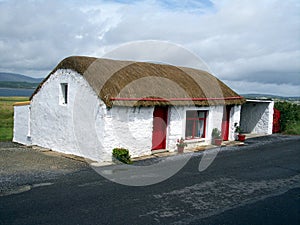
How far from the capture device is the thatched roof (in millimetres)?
14030

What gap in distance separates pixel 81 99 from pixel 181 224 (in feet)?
29.0

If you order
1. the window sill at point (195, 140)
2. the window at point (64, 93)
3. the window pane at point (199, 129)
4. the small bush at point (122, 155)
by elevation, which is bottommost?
Result: the small bush at point (122, 155)

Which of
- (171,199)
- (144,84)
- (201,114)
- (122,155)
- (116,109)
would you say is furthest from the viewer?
(201,114)

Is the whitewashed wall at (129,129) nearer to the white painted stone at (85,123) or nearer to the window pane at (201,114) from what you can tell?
the white painted stone at (85,123)

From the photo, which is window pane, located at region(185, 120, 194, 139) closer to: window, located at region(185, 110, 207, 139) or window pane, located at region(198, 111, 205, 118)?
window, located at region(185, 110, 207, 139)

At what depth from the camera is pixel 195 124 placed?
59.4ft

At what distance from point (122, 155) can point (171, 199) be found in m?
4.98

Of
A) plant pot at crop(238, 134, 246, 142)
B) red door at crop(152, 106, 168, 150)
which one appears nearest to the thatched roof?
red door at crop(152, 106, 168, 150)

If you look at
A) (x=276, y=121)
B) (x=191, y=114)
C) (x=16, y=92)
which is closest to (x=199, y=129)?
(x=191, y=114)

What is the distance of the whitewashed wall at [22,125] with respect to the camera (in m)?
17.8

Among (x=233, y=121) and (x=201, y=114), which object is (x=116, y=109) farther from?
(x=233, y=121)

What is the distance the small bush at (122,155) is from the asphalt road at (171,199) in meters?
1.10

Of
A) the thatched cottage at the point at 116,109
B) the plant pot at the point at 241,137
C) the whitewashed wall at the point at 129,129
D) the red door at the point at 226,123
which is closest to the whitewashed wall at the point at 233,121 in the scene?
the red door at the point at 226,123

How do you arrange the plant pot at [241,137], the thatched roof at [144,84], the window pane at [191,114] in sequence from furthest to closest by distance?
1. the plant pot at [241,137]
2. the window pane at [191,114]
3. the thatched roof at [144,84]
